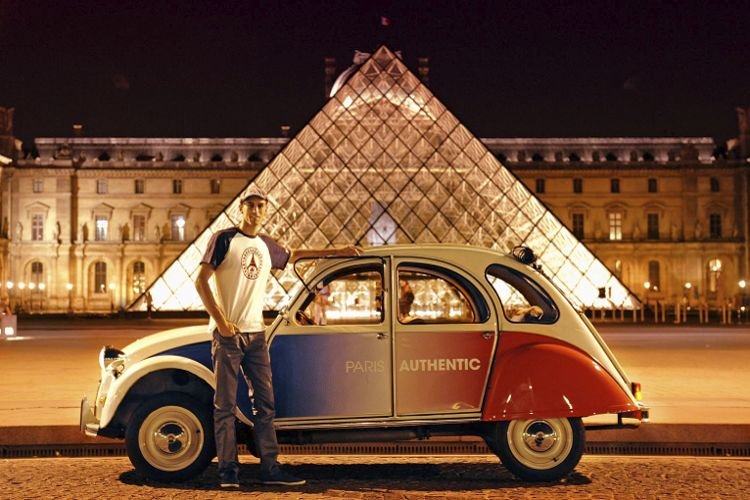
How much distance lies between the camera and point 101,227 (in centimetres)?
5619

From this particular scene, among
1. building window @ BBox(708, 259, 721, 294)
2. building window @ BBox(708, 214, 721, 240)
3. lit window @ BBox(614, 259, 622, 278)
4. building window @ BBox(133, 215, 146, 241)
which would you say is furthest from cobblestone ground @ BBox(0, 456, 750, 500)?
building window @ BBox(708, 214, 721, 240)

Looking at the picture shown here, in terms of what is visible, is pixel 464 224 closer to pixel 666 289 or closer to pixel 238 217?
pixel 238 217

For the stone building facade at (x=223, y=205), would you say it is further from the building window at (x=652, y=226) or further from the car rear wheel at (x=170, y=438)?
the car rear wheel at (x=170, y=438)

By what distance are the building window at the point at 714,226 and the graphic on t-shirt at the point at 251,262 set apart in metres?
55.3

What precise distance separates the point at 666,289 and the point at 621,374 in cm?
5331

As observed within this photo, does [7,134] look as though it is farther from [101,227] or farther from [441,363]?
[441,363]

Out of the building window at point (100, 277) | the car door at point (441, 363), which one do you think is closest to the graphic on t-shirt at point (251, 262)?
the car door at point (441, 363)

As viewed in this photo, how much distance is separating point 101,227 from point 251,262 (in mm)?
53590

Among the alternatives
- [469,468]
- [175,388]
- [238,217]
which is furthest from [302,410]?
[238,217]

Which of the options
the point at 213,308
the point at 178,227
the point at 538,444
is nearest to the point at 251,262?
the point at 213,308

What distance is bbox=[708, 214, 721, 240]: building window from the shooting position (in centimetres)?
5641

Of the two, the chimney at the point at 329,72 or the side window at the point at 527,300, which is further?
the chimney at the point at 329,72

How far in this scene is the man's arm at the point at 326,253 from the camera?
5020 millimetres

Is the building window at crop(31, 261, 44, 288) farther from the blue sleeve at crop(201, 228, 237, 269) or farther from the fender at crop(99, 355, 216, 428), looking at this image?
the blue sleeve at crop(201, 228, 237, 269)
